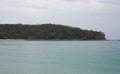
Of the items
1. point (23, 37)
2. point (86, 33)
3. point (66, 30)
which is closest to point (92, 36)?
point (86, 33)

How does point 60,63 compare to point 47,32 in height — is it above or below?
below

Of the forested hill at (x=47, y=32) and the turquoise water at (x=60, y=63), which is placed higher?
the forested hill at (x=47, y=32)

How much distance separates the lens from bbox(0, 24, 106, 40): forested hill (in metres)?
134

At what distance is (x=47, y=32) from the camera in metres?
136

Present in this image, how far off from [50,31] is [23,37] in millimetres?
13429

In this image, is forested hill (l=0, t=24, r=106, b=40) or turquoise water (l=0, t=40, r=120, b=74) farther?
forested hill (l=0, t=24, r=106, b=40)

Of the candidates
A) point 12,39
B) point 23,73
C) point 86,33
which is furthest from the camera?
point 86,33

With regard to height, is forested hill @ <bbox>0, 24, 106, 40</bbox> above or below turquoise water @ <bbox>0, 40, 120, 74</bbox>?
above

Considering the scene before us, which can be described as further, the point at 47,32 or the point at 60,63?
the point at 47,32

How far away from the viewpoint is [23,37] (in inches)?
5384

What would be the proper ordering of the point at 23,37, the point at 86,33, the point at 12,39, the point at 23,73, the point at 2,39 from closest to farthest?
the point at 23,73
the point at 2,39
the point at 12,39
the point at 23,37
the point at 86,33

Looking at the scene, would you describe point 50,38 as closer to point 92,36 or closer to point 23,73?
point 92,36

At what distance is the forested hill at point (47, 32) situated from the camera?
134 meters

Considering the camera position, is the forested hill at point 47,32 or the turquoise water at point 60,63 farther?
the forested hill at point 47,32
